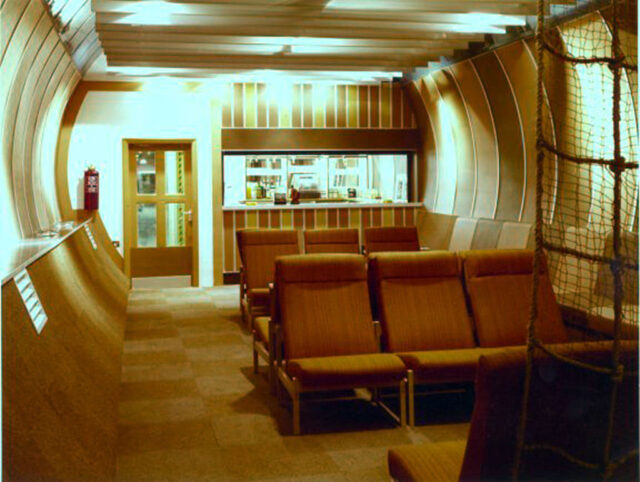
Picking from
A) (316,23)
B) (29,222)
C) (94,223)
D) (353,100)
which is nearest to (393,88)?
(353,100)

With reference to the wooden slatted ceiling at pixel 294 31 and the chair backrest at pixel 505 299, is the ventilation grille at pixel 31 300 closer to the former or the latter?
the chair backrest at pixel 505 299

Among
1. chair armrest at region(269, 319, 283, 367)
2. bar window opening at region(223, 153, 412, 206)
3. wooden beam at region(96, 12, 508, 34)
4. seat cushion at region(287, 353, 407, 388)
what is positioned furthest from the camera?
bar window opening at region(223, 153, 412, 206)

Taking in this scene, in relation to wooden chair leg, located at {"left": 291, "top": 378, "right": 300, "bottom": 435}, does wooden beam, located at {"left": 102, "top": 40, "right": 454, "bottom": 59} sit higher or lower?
higher

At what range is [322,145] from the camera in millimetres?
11828

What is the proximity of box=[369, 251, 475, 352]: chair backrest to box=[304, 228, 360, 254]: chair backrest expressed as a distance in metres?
2.91

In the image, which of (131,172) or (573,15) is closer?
(573,15)

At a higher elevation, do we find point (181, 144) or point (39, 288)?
point (181, 144)

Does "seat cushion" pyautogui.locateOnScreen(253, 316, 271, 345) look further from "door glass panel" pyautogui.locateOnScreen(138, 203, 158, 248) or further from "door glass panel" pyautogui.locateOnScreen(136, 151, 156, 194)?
"door glass panel" pyautogui.locateOnScreen(136, 151, 156, 194)

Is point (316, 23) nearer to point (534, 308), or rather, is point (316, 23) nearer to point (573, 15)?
point (573, 15)

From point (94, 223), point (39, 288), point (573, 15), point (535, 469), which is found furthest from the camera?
point (94, 223)

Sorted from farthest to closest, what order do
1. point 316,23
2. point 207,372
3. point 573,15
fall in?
point 316,23
point 573,15
point 207,372

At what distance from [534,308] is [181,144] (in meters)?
9.97

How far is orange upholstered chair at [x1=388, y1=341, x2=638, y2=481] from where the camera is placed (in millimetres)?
2125

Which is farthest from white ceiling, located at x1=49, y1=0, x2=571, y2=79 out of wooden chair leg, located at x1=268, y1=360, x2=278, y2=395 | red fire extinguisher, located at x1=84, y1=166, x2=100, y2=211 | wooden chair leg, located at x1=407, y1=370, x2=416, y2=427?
wooden chair leg, located at x1=407, y1=370, x2=416, y2=427
